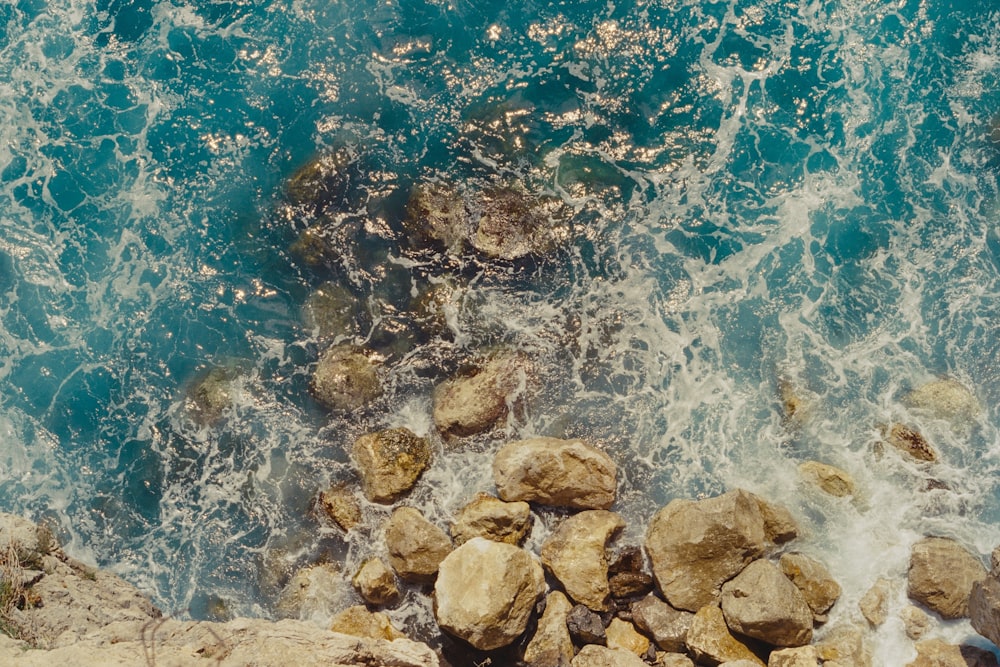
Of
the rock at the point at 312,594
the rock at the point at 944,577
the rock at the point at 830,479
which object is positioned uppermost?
the rock at the point at 830,479

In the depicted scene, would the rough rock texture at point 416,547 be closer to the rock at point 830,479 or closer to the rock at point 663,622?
the rock at point 663,622

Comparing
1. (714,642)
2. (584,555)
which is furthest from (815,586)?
(584,555)

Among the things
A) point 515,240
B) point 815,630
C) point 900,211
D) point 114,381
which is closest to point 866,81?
point 900,211

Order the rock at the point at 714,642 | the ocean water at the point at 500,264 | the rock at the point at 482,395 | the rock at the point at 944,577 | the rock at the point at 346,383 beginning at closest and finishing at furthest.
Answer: the rock at the point at 714,642 < the rock at the point at 944,577 < the ocean water at the point at 500,264 < the rock at the point at 482,395 < the rock at the point at 346,383

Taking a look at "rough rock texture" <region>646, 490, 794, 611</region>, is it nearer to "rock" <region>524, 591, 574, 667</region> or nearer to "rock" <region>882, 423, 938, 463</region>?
"rock" <region>524, 591, 574, 667</region>

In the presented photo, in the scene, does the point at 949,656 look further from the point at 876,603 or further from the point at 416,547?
the point at 416,547

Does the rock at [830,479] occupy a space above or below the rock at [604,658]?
above

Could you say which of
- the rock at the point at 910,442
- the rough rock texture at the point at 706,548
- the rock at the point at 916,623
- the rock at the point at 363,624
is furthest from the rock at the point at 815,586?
the rock at the point at 363,624

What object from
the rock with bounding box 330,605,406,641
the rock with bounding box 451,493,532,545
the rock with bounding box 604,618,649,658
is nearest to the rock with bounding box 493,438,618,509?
the rock with bounding box 451,493,532,545
